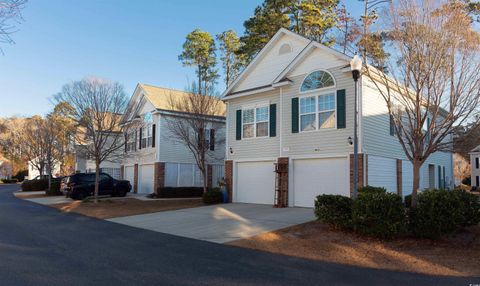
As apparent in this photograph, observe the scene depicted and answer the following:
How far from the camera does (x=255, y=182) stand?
731 inches

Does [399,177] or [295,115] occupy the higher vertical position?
[295,115]

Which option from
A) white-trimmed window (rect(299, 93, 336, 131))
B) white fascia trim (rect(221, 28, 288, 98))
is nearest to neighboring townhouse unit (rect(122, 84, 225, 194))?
white fascia trim (rect(221, 28, 288, 98))

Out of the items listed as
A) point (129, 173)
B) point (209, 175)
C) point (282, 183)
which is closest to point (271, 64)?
point (282, 183)

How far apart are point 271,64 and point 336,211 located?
1050cm

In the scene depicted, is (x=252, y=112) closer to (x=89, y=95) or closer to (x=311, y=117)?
(x=311, y=117)

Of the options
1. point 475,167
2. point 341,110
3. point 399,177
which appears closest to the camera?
point 341,110

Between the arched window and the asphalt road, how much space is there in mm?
9034

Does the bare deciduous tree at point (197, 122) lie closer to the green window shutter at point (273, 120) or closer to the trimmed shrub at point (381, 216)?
the green window shutter at point (273, 120)

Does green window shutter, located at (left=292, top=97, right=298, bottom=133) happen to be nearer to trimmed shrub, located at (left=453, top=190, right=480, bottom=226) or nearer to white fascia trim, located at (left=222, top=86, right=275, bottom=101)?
white fascia trim, located at (left=222, top=86, right=275, bottom=101)

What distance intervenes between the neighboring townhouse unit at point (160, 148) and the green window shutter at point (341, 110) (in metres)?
9.77

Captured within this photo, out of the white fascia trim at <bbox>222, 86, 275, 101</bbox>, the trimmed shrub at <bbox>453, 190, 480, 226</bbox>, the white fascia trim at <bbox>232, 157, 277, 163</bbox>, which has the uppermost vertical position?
the white fascia trim at <bbox>222, 86, 275, 101</bbox>

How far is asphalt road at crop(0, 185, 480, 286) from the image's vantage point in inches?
245

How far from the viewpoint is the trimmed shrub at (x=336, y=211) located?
1008 cm

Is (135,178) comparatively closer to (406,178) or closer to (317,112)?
(317,112)
